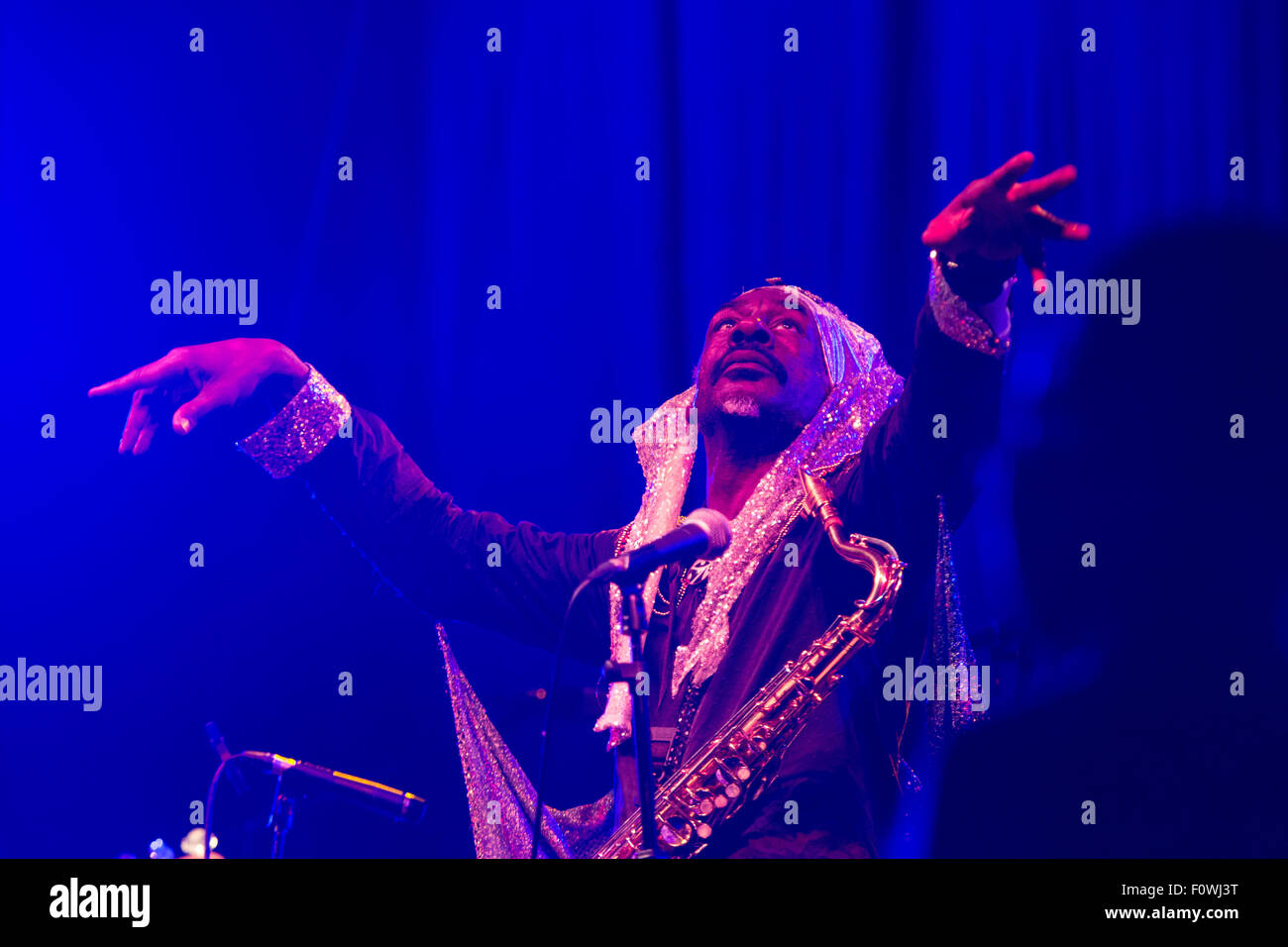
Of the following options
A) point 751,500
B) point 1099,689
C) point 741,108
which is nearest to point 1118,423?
point 1099,689

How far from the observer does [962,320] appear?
7.14 feet

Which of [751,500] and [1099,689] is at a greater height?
[751,500]

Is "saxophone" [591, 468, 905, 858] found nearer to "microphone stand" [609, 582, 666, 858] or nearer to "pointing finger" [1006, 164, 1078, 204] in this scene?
"microphone stand" [609, 582, 666, 858]

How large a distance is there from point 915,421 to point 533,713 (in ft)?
4.06

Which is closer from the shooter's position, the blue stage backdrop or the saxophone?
the saxophone

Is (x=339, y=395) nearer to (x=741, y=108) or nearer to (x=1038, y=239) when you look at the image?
(x=741, y=108)

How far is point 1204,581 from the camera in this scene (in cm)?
270

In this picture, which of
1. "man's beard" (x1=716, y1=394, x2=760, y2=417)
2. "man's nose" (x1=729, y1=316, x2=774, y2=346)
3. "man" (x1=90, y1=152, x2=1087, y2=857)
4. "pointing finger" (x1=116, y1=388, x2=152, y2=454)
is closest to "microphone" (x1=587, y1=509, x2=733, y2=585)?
"man" (x1=90, y1=152, x2=1087, y2=857)

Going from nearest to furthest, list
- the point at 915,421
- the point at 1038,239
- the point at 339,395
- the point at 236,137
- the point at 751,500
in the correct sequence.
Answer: the point at 1038,239
the point at 915,421
the point at 751,500
the point at 339,395
the point at 236,137

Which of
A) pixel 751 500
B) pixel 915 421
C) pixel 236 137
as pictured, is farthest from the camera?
pixel 236 137

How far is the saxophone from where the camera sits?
8.05 ft

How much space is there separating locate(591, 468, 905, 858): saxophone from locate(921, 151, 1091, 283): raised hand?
742 millimetres

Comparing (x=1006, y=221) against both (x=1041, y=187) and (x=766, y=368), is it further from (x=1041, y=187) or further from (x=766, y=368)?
(x=766, y=368)

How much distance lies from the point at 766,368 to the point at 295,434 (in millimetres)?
1146
